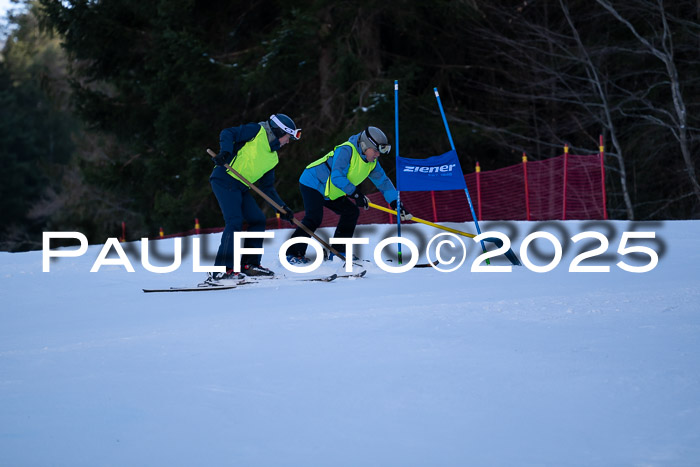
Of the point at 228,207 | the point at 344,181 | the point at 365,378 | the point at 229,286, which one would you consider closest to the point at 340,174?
the point at 344,181

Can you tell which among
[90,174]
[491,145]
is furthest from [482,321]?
[90,174]

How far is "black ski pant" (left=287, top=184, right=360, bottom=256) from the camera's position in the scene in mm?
9031

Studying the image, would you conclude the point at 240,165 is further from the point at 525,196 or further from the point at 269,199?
the point at 525,196

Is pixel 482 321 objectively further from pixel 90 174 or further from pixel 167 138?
pixel 90 174

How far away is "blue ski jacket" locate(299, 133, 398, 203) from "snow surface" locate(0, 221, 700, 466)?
1.44 metres

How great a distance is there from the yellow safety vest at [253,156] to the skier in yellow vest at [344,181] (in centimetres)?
71

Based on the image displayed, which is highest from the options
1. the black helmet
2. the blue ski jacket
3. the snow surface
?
the black helmet

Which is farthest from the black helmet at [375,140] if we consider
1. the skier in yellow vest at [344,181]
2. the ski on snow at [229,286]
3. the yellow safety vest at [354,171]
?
the ski on snow at [229,286]

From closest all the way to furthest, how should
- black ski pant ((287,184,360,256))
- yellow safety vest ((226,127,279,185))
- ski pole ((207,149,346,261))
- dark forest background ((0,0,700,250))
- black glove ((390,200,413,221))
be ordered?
ski pole ((207,149,346,261)) < yellow safety vest ((226,127,279,185)) < black glove ((390,200,413,221)) < black ski pant ((287,184,360,256)) < dark forest background ((0,0,700,250))

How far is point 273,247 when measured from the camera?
11.6m

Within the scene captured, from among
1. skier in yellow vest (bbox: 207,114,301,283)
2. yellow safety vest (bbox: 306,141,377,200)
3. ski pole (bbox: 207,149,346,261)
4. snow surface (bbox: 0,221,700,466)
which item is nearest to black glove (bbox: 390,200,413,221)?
yellow safety vest (bbox: 306,141,377,200)

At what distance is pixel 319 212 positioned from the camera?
29.8 feet

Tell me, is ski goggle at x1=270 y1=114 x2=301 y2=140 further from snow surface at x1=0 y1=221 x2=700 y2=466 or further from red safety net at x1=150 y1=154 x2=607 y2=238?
red safety net at x1=150 y1=154 x2=607 y2=238

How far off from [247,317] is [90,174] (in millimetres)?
19184
